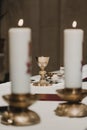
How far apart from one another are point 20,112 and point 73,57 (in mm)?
214

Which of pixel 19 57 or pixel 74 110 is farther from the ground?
pixel 19 57

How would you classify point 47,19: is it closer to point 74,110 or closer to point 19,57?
point 74,110

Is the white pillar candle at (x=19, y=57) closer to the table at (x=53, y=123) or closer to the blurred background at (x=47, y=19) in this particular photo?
Answer: the table at (x=53, y=123)

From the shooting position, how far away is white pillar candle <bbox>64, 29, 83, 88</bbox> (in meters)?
1.01

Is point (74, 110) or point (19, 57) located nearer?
point (19, 57)

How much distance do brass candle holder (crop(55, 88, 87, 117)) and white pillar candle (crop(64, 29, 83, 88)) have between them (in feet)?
0.06

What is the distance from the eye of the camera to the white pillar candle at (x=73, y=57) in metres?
1.01

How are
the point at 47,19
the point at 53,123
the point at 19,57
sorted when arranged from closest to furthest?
the point at 19,57
the point at 53,123
the point at 47,19

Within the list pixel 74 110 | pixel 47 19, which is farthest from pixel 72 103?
pixel 47 19

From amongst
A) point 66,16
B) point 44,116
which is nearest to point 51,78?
point 44,116

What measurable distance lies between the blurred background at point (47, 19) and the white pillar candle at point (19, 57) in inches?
205

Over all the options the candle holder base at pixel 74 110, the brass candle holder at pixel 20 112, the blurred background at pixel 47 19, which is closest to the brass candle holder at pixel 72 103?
the candle holder base at pixel 74 110

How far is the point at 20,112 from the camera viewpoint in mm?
938

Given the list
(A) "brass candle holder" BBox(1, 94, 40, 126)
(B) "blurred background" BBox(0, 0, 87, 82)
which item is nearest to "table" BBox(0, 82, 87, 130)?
(A) "brass candle holder" BBox(1, 94, 40, 126)
